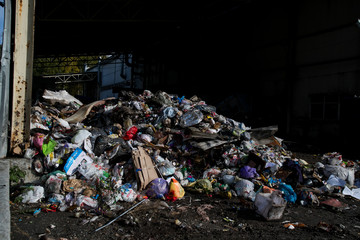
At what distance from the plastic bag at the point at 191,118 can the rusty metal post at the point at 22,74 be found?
3205 millimetres

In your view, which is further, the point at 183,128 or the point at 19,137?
the point at 183,128

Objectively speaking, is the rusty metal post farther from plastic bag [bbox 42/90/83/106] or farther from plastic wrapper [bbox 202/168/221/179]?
plastic bag [bbox 42/90/83/106]

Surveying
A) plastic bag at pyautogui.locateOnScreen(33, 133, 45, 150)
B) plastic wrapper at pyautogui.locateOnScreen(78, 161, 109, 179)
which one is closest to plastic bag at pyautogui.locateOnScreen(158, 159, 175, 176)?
plastic wrapper at pyautogui.locateOnScreen(78, 161, 109, 179)

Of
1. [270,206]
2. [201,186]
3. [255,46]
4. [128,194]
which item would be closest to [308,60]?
[255,46]

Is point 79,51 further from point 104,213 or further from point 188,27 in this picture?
point 104,213

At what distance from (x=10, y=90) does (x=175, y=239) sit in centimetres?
346

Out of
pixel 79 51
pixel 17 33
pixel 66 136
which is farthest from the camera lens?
pixel 79 51

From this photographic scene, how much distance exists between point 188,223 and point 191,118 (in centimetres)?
334

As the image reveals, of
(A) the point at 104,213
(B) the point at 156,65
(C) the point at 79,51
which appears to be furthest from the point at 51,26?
(A) the point at 104,213

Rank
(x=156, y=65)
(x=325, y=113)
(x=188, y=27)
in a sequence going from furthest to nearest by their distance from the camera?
(x=156, y=65) < (x=188, y=27) < (x=325, y=113)

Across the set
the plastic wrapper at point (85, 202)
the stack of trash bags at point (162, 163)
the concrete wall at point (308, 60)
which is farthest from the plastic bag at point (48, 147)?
the concrete wall at point (308, 60)

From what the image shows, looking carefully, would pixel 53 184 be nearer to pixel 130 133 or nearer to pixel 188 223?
pixel 188 223

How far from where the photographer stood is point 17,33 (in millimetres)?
4246

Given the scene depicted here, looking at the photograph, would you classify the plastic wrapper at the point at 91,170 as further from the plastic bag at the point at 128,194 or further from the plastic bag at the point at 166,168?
the plastic bag at the point at 166,168
